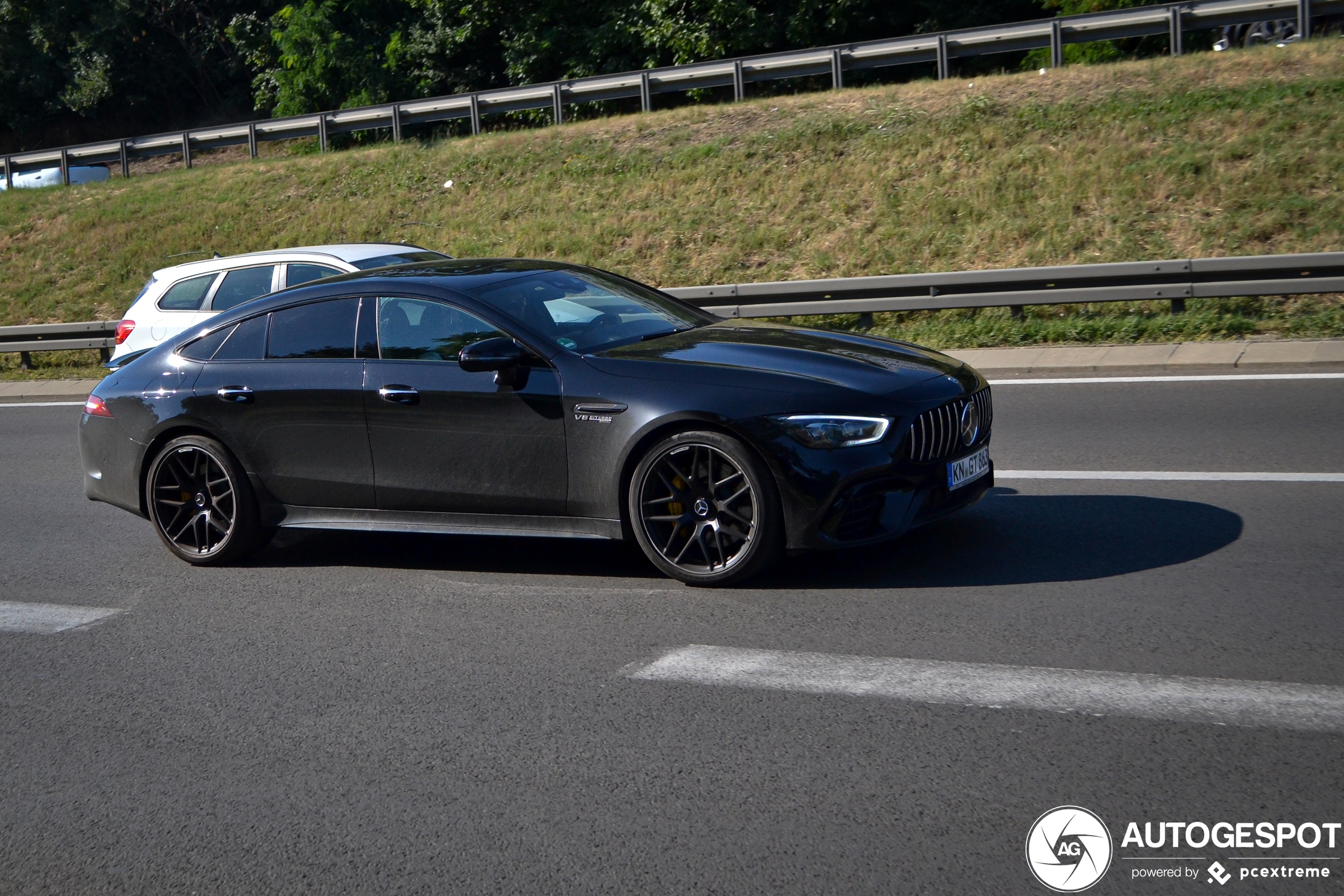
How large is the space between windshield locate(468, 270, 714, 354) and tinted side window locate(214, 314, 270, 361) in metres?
1.35

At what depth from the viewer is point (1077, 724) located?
13.4 feet

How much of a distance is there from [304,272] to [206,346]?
15.1 ft

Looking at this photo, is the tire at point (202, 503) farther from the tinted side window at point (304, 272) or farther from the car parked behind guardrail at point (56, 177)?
the car parked behind guardrail at point (56, 177)

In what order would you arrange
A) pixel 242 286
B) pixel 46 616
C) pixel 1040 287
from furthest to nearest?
pixel 1040 287 → pixel 242 286 → pixel 46 616

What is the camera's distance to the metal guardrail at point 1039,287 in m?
12.1

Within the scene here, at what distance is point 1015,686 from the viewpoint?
4426 mm

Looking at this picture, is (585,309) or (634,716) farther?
(585,309)

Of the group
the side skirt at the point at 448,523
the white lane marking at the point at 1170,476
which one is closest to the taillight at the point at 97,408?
the side skirt at the point at 448,523

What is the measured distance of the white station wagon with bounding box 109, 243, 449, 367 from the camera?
38.2 feet

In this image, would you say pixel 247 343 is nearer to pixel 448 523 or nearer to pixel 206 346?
pixel 206 346

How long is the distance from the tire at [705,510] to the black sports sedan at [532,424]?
0.01 meters

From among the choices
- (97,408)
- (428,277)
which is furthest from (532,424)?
(97,408)

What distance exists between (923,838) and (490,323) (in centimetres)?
361

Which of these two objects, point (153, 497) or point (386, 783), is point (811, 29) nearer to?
point (153, 497)
